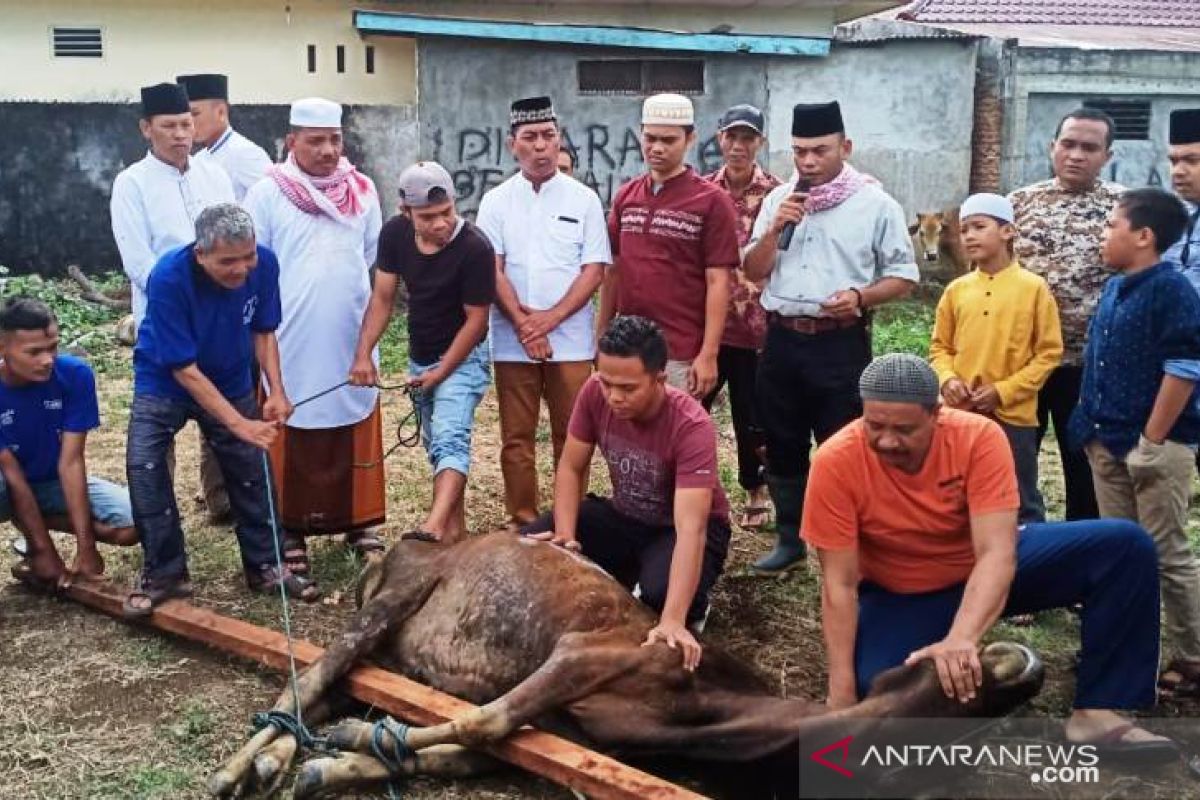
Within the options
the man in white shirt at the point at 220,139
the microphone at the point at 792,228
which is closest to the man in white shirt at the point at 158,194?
the man in white shirt at the point at 220,139

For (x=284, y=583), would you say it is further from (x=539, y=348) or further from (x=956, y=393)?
(x=956, y=393)

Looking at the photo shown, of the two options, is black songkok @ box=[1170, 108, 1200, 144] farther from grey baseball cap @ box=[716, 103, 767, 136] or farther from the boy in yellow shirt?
grey baseball cap @ box=[716, 103, 767, 136]

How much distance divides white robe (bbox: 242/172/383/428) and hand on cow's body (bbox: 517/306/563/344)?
81 cm

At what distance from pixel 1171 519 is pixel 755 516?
2.56 metres

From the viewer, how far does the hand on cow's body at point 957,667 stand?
11.2ft

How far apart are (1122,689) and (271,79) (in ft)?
45.2

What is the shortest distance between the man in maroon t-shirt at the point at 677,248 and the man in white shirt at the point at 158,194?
2160 mm

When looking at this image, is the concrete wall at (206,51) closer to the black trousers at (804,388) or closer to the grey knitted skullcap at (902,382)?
the black trousers at (804,388)

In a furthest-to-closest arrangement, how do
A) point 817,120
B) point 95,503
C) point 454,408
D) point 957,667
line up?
point 454,408, point 95,503, point 817,120, point 957,667

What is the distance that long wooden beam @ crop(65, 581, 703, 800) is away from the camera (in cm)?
351

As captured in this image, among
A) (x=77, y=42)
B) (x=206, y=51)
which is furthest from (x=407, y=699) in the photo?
(x=77, y=42)

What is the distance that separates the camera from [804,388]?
5.42m

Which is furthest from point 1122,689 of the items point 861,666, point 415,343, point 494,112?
point 494,112

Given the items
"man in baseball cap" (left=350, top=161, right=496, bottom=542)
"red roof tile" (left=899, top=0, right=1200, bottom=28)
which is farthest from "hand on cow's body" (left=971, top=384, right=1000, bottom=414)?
"red roof tile" (left=899, top=0, right=1200, bottom=28)
